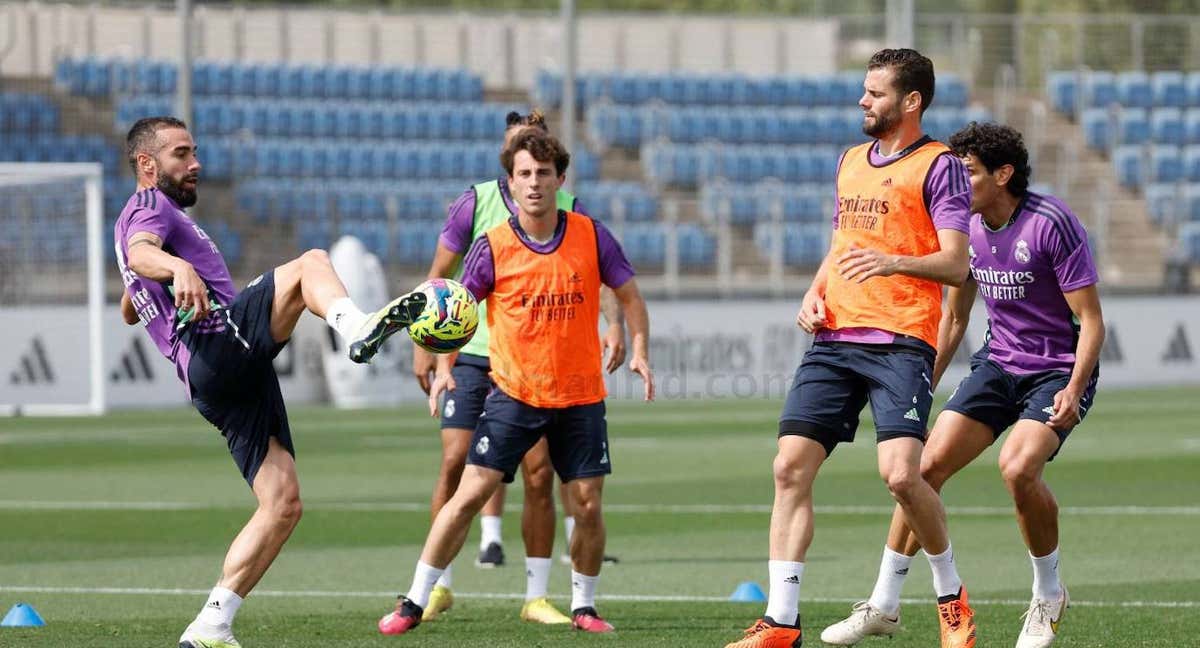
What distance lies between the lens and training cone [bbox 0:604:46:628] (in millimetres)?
8297

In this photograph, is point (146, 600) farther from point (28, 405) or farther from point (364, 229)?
point (364, 229)

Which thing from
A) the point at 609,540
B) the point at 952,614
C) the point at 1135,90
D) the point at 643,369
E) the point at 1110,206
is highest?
the point at 1135,90

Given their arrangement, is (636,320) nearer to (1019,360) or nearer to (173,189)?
(1019,360)

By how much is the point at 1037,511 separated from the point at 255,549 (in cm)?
315

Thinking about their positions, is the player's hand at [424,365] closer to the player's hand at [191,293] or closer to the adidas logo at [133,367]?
the player's hand at [191,293]

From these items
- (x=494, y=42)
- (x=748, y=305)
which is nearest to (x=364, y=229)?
(x=748, y=305)

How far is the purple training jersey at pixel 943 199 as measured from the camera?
7020mm

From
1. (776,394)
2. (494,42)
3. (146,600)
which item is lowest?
(776,394)

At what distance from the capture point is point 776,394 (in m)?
Result: 27.6

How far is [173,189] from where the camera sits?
7.22m

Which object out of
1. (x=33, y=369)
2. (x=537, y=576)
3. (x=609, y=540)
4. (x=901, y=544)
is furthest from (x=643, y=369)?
(x=33, y=369)

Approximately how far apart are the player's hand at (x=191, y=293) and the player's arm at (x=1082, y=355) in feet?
11.2

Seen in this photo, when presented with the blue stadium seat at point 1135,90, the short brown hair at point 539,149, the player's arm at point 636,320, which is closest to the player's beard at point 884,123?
the short brown hair at point 539,149

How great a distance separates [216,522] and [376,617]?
4582mm
